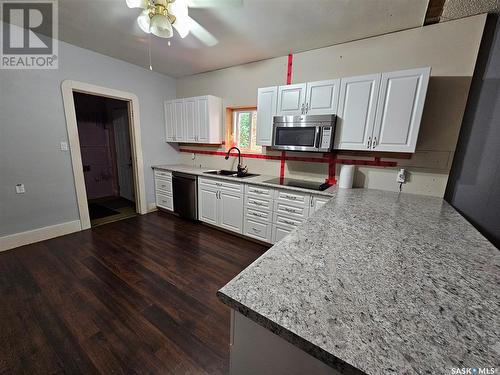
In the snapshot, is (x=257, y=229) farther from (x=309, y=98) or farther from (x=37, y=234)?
(x=37, y=234)

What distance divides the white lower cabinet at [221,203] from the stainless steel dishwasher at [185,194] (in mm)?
92

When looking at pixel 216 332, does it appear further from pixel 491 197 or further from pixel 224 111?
pixel 224 111

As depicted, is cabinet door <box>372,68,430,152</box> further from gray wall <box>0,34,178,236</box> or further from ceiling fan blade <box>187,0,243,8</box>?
gray wall <box>0,34,178,236</box>

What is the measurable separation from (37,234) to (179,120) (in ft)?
8.84

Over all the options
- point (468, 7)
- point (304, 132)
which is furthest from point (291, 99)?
point (468, 7)

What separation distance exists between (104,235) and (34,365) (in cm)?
192

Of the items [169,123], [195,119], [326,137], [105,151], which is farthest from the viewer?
[105,151]

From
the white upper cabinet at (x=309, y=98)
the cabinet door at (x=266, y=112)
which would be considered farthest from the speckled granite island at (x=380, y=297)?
the cabinet door at (x=266, y=112)

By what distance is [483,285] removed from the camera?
0.73m

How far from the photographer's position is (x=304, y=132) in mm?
2410

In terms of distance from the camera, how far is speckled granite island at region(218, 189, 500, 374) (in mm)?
475

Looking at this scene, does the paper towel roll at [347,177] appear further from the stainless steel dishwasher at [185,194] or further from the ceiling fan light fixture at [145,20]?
the ceiling fan light fixture at [145,20]

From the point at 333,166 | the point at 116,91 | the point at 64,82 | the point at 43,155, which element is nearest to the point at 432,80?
the point at 333,166

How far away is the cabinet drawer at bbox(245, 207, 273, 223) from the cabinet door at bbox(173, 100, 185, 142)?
6.76ft
